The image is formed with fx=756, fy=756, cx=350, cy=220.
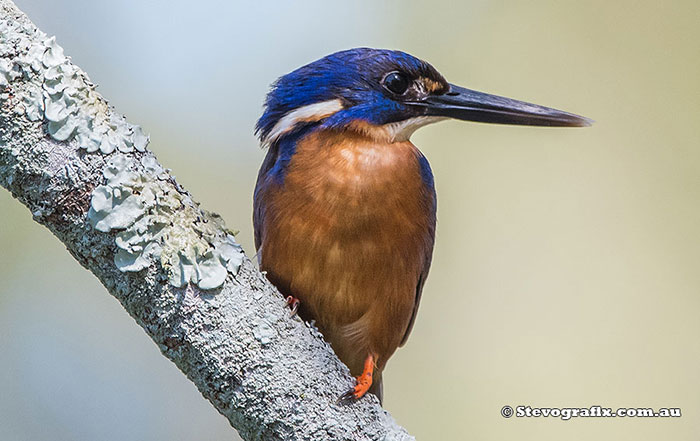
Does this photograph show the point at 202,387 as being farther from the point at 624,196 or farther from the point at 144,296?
the point at 624,196

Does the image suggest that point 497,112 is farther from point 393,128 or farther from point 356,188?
point 356,188

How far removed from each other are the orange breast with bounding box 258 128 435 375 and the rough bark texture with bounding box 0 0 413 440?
74 cm

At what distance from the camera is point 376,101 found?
10.3 ft

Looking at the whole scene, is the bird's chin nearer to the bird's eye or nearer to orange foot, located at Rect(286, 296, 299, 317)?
Result: the bird's eye

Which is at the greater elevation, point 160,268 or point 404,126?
point 404,126

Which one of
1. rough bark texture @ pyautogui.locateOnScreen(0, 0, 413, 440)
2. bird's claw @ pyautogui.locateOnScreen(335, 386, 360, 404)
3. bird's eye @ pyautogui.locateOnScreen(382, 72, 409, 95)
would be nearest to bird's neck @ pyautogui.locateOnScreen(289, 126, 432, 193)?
bird's eye @ pyautogui.locateOnScreen(382, 72, 409, 95)

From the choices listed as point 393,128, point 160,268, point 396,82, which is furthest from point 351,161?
point 160,268

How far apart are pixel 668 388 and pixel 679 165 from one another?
1643 mm

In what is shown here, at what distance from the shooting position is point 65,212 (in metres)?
1.92

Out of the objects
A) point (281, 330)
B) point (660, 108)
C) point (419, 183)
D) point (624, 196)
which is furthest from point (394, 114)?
point (660, 108)

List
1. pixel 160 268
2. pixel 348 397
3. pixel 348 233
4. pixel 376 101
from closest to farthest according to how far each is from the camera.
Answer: pixel 160 268, pixel 348 397, pixel 348 233, pixel 376 101

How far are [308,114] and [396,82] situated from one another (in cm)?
40

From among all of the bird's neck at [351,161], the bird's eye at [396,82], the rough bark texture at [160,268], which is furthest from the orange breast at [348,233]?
the rough bark texture at [160,268]

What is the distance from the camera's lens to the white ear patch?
3137 millimetres
